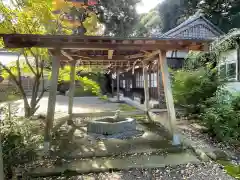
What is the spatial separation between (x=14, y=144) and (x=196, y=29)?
14878mm

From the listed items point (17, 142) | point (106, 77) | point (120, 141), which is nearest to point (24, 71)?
point (120, 141)

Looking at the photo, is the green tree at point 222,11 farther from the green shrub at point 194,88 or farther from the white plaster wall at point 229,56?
the green shrub at point 194,88

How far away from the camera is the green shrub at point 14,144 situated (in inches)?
130

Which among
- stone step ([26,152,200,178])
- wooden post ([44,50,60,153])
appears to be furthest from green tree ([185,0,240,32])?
stone step ([26,152,200,178])

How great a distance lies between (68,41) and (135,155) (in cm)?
282

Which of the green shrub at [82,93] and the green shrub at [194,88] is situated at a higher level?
the green shrub at [194,88]

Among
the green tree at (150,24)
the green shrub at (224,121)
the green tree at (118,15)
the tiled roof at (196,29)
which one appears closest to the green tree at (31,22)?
the green shrub at (224,121)

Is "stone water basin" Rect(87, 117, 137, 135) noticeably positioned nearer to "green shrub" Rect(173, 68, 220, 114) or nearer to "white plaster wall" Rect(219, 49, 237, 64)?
"green shrub" Rect(173, 68, 220, 114)

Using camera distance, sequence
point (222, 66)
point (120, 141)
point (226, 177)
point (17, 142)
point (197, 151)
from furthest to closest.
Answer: point (222, 66)
point (120, 141)
point (197, 151)
point (226, 177)
point (17, 142)

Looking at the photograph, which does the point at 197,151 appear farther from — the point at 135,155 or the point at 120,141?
the point at 120,141

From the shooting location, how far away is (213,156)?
4621mm

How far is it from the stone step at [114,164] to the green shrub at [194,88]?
3961mm

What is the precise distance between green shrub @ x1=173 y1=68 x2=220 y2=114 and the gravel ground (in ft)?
14.3

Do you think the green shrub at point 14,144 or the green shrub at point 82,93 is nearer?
the green shrub at point 14,144
